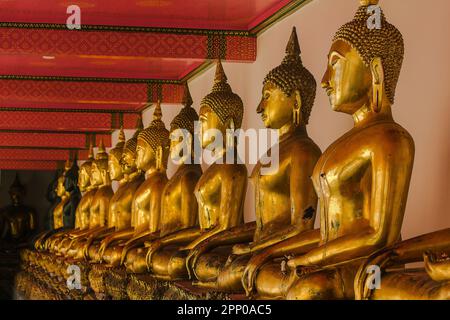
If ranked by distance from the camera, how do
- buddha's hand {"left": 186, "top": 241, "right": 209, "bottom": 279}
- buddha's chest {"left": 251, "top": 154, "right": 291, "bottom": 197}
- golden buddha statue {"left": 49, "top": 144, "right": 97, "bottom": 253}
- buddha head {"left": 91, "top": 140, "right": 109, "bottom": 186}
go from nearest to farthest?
1. buddha's chest {"left": 251, "top": 154, "right": 291, "bottom": 197}
2. buddha's hand {"left": 186, "top": 241, "right": 209, "bottom": 279}
3. buddha head {"left": 91, "top": 140, "right": 109, "bottom": 186}
4. golden buddha statue {"left": 49, "top": 144, "right": 97, "bottom": 253}

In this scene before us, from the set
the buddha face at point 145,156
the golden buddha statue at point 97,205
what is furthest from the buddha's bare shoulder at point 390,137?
the golden buddha statue at point 97,205

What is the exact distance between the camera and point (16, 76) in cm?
819

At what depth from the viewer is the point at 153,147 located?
651 cm

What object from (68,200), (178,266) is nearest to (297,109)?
(178,266)

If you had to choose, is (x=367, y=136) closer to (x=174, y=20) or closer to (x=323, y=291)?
(x=323, y=291)

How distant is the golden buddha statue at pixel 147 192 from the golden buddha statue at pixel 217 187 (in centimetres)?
93

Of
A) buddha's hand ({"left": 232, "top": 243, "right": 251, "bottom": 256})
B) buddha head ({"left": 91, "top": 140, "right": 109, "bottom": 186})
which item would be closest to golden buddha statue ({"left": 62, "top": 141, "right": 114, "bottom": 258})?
buddha head ({"left": 91, "top": 140, "right": 109, "bottom": 186})

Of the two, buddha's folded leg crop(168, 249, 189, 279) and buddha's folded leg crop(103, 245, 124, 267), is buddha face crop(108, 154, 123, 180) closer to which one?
buddha's folded leg crop(103, 245, 124, 267)

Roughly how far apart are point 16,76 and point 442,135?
207 inches

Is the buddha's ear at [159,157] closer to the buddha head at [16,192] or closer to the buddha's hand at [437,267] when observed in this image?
the buddha's hand at [437,267]

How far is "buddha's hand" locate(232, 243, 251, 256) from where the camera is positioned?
14.1ft

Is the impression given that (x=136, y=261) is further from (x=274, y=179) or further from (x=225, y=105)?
(x=274, y=179)

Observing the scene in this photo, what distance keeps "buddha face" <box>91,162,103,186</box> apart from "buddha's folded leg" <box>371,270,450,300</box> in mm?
6235

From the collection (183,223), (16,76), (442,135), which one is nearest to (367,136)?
(442,135)
